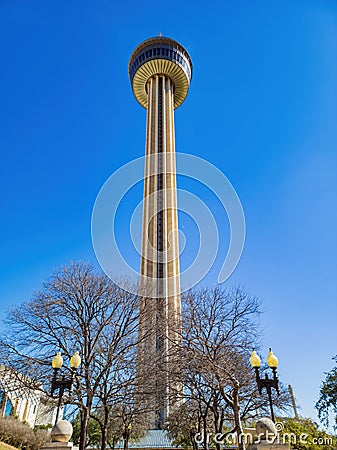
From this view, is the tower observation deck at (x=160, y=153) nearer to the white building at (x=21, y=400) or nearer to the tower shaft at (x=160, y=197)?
the tower shaft at (x=160, y=197)

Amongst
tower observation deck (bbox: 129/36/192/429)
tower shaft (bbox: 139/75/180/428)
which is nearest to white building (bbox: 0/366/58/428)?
tower observation deck (bbox: 129/36/192/429)

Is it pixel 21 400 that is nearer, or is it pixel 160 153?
pixel 21 400

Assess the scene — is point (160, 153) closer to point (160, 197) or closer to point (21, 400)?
point (160, 197)

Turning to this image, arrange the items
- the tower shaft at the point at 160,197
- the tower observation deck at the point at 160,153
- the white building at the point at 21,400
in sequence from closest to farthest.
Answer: the white building at the point at 21,400, the tower shaft at the point at 160,197, the tower observation deck at the point at 160,153

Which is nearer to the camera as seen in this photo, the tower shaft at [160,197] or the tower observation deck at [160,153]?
the tower shaft at [160,197]

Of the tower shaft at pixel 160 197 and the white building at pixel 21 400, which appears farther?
the tower shaft at pixel 160 197

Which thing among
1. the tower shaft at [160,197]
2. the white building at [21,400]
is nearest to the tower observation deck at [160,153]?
the tower shaft at [160,197]

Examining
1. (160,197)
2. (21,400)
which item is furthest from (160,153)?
(21,400)

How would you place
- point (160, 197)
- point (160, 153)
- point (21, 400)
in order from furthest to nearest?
point (160, 153)
point (160, 197)
point (21, 400)

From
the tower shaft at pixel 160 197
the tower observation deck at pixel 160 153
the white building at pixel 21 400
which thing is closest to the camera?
the white building at pixel 21 400

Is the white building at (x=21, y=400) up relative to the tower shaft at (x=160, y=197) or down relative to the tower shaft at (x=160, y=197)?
down

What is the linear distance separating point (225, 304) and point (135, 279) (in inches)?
222

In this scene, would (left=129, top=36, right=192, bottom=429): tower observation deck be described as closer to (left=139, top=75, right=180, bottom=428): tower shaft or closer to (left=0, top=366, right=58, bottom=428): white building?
(left=139, top=75, right=180, bottom=428): tower shaft

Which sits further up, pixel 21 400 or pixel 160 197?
pixel 160 197
